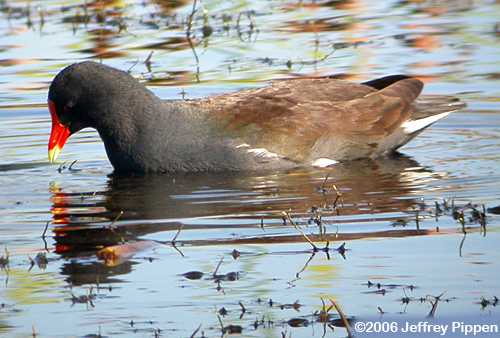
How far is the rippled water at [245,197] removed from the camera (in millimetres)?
6918

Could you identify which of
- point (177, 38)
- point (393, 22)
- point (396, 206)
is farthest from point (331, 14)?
point (396, 206)

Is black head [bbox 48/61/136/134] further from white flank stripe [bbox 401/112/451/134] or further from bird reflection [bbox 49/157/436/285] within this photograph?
white flank stripe [bbox 401/112/451/134]

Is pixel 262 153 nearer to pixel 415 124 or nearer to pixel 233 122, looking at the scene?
pixel 233 122

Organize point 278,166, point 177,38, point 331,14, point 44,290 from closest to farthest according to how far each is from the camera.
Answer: point 44,290, point 278,166, point 177,38, point 331,14

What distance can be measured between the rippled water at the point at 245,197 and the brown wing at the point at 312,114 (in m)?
0.29

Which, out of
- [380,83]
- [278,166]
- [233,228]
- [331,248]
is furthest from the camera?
[380,83]

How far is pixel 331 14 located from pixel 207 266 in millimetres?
9486

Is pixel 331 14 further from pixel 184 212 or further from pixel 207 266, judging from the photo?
pixel 207 266

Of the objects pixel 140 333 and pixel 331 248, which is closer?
pixel 140 333

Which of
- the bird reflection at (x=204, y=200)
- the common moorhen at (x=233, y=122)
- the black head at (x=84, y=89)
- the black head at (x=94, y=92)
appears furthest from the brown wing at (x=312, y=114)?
the black head at (x=84, y=89)

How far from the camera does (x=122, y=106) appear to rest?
10984 millimetres

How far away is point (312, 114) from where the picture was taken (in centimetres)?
1105

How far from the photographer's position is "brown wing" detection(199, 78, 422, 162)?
1080cm

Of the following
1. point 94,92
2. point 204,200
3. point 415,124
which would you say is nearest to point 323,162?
point 415,124
